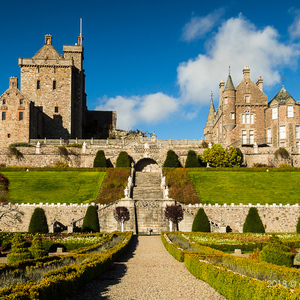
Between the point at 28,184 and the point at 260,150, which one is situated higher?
the point at 260,150

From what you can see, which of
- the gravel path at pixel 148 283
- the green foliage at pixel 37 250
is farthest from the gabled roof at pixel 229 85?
the green foliage at pixel 37 250

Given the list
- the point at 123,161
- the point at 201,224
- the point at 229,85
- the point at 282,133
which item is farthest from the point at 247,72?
the point at 201,224

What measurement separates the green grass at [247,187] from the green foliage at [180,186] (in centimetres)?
71

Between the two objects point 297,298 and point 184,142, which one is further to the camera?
point 184,142

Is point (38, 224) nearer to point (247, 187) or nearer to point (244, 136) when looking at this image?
point (247, 187)

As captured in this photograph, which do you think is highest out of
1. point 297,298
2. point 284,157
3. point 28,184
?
point 284,157

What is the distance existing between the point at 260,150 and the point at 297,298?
50809 millimetres

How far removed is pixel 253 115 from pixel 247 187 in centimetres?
2084

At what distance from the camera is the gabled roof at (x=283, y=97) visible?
5795 cm

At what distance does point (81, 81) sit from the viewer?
72.4 m

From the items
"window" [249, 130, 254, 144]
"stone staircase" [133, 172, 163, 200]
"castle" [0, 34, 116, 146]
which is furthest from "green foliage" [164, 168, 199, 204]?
"castle" [0, 34, 116, 146]

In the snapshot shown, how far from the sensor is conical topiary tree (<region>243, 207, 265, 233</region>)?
3275 centimetres

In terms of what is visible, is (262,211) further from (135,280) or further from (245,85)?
(245,85)

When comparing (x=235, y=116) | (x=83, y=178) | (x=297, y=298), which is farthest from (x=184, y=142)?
(x=297, y=298)
